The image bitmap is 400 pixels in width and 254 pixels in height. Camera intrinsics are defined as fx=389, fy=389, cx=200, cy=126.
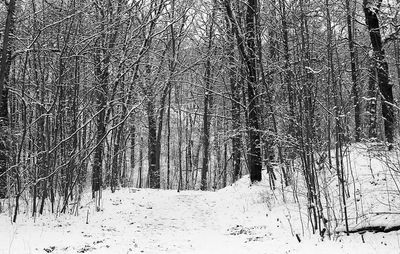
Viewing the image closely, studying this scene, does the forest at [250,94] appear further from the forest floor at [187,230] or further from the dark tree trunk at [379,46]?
the forest floor at [187,230]

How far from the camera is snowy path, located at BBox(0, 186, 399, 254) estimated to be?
725 cm

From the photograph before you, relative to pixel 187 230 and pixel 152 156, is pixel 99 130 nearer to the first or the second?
pixel 187 230

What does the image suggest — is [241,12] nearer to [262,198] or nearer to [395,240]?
[262,198]

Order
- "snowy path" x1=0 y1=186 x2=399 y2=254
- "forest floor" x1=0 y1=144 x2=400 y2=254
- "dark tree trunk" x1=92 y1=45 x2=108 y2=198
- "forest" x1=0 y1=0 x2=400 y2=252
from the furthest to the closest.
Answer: "dark tree trunk" x1=92 y1=45 x2=108 y2=198 → "forest" x1=0 y1=0 x2=400 y2=252 → "snowy path" x1=0 y1=186 x2=399 y2=254 → "forest floor" x1=0 y1=144 x2=400 y2=254

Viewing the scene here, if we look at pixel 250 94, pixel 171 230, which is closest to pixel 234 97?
pixel 250 94

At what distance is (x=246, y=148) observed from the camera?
14.8 meters

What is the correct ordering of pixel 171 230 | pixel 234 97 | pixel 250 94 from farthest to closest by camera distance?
pixel 234 97 → pixel 250 94 → pixel 171 230

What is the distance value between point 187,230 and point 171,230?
40 centimetres

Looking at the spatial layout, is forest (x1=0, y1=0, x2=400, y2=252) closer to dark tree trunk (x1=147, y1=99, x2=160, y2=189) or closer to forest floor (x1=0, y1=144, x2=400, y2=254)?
forest floor (x1=0, y1=144, x2=400, y2=254)

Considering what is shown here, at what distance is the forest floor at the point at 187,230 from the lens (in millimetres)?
7047

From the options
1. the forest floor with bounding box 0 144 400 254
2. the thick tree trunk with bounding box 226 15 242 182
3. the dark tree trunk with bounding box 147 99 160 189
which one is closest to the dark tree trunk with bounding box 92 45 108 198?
the forest floor with bounding box 0 144 400 254

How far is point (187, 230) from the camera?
9.86 m

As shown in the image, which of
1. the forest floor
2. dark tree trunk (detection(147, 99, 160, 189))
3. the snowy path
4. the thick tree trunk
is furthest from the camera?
dark tree trunk (detection(147, 99, 160, 189))

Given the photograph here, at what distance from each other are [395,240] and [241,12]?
10681 mm
